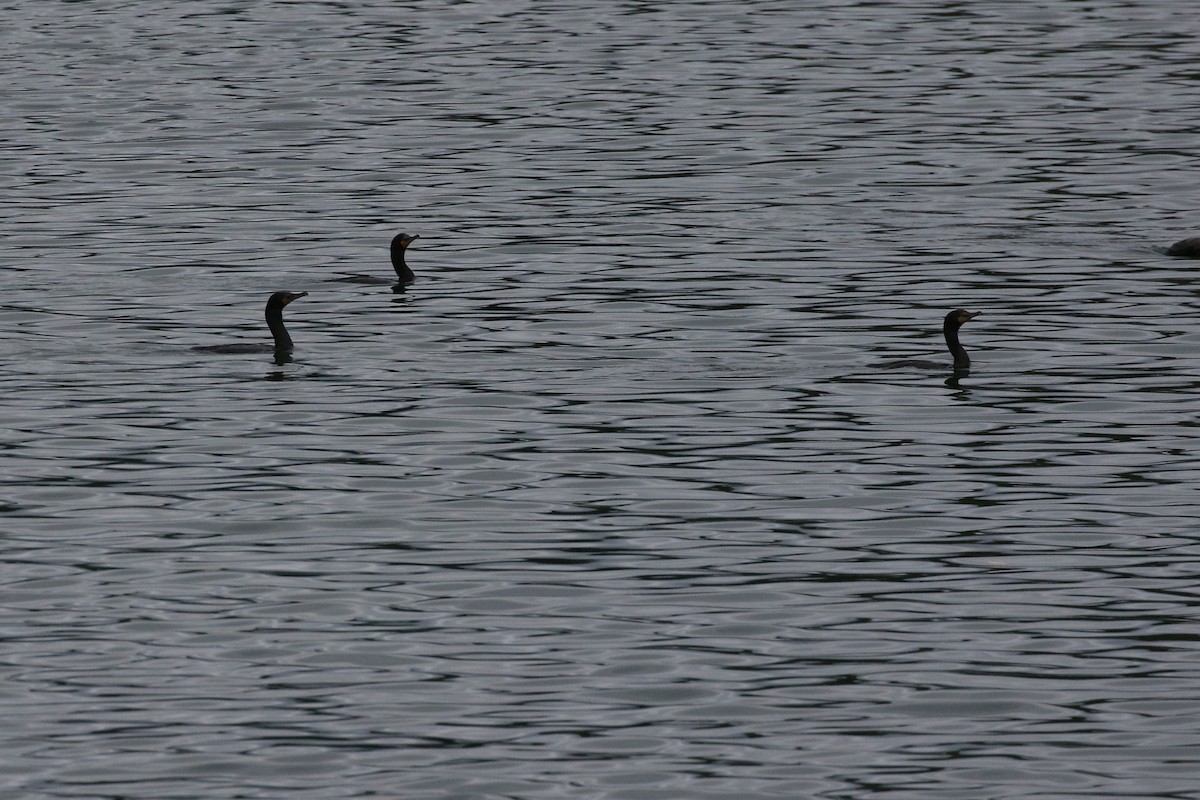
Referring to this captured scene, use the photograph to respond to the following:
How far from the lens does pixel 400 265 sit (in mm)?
31109

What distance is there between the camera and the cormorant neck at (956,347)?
992 inches

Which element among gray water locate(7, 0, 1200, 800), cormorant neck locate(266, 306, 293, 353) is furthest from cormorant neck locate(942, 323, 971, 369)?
cormorant neck locate(266, 306, 293, 353)

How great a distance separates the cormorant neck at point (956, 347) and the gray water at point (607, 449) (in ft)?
0.64

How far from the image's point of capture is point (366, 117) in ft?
149

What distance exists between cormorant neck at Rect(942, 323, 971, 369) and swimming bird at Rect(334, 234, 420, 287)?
8.46 meters

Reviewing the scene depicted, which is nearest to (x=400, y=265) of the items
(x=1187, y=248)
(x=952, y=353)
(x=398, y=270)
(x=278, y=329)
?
(x=398, y=270)

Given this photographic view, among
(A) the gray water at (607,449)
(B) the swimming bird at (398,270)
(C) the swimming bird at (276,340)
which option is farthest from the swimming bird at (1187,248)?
(C) the swimming bird at (276,340)

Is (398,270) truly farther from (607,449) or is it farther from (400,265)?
(607,449)

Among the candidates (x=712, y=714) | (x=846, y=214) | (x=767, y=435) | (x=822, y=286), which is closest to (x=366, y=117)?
(x=846, y=214)

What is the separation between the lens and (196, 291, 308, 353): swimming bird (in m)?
26.6

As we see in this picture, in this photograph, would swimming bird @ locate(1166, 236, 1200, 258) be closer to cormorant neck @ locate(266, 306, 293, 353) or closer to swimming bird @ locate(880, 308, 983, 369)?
swimming bird @ locate(880, 308, 983, 369)

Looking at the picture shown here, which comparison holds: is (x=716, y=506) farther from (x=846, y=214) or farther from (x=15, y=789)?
(x=846, y=214)

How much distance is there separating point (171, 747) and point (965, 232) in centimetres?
2129

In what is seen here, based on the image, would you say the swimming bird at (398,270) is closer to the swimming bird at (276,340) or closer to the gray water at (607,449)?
the gray water at (607,449)
